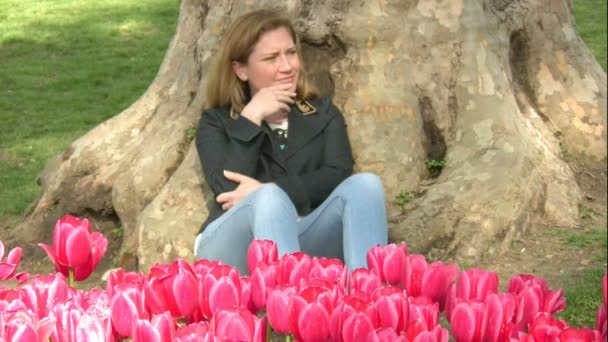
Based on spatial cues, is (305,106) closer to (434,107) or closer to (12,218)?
(434,107)

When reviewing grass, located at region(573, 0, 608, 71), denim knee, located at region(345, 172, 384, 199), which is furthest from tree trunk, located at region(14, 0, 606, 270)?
A: grass, located at region(573, 0, 608, 71)

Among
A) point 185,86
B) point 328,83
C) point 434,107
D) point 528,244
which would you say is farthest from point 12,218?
point 528,244

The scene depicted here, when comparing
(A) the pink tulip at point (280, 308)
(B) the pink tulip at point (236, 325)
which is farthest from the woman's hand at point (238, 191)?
(B) the pink tulip at point (236, 325)

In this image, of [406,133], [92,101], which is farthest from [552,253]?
[92,101]

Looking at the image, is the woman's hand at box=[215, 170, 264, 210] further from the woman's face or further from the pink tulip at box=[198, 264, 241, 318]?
the pink tulip at box=[198, 264, 241, 318]

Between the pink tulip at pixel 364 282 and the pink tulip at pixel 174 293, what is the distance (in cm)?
32

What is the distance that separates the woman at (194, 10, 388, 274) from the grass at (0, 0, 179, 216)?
2.31m

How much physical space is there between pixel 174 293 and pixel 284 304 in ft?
0.72

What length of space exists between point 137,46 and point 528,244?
6.82m

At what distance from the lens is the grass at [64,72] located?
7.94m

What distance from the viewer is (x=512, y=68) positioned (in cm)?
659

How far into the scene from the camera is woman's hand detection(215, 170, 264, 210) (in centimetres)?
465

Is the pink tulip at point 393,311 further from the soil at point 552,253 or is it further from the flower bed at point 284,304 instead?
the soil at point 552,253

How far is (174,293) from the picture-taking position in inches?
77.7
